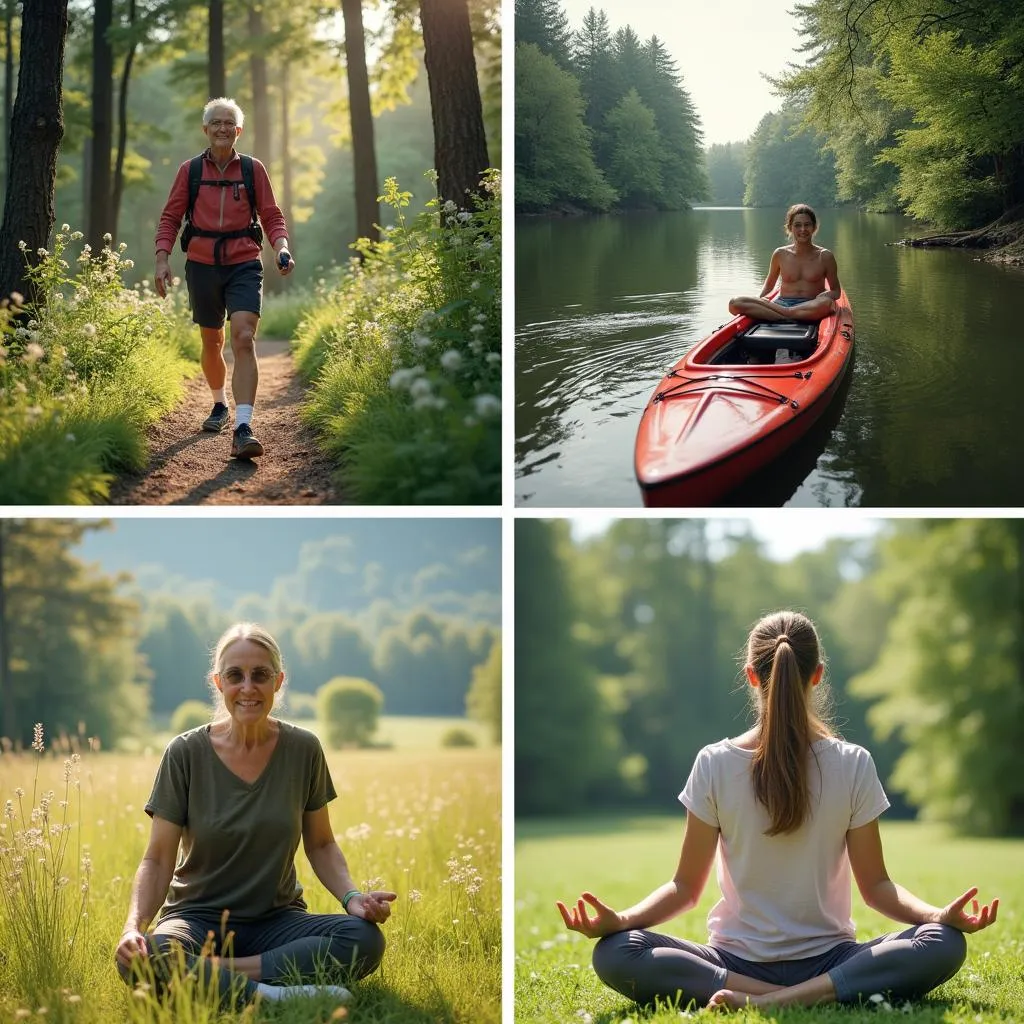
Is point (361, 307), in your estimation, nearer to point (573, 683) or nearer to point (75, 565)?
point (75, 565)

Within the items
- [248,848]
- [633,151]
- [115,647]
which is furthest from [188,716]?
[633,151]

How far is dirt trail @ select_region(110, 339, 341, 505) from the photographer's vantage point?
3736 mm

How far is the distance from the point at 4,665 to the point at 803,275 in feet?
20.8

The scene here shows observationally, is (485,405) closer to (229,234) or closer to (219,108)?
(229,234)

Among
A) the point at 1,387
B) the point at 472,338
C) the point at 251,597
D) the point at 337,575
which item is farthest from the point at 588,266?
the point at 1,387

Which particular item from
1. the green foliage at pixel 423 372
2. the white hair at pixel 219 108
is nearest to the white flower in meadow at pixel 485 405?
the green foliage at pixel 423 372

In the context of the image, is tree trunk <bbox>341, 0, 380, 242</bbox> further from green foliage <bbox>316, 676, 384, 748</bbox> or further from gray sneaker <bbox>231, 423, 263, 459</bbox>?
gray sneaker <bbox>231, 423, 263, 459</bbox>

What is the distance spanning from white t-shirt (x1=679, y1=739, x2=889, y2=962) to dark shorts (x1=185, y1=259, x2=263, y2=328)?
2.47 meters

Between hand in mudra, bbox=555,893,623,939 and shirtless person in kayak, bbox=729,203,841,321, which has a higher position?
shirtless person in kayak, bbox=729,203,841,321

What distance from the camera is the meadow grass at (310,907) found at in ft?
8.87

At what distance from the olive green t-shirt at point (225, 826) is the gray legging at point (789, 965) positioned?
846 millimetres

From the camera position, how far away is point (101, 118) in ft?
32.8

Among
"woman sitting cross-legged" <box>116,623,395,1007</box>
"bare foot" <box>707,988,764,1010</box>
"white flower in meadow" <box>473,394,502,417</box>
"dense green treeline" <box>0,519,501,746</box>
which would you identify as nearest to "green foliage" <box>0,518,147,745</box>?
"dense green treeline" <box>0,519,501,746</box>

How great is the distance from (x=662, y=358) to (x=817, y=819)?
444 cm
